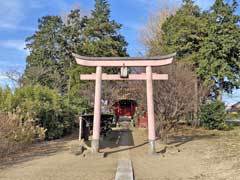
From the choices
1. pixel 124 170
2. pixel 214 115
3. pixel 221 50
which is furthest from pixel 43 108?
pixel 221 50

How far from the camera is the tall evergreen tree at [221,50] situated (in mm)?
26391

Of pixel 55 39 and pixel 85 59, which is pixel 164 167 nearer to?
pixel 85 59

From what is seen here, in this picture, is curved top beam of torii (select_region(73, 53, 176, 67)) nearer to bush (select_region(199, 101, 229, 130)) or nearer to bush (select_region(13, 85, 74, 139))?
bush (select_region(13, 85, 74, 139))

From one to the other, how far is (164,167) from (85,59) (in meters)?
5.16

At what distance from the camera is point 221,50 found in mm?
26422

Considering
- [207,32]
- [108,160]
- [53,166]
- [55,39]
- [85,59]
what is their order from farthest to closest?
[55,39]
[207,32]
[85,59]
[108,160]
[53,166]

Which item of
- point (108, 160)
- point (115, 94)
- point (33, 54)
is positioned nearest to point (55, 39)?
point (33, 54)

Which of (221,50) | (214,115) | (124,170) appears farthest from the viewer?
(221,50)

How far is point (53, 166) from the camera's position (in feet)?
28.0

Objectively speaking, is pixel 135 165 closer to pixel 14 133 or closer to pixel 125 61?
pixel 125 61

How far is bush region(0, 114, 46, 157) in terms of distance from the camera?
35.8 ft

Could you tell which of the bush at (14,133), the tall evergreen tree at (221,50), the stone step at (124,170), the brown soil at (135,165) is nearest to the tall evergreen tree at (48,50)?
the tall evergreen tree at (221,50)

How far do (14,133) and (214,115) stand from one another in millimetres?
16473

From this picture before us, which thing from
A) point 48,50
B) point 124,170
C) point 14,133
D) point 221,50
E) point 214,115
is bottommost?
point 124,170
